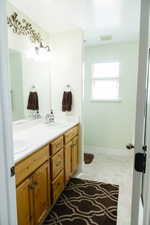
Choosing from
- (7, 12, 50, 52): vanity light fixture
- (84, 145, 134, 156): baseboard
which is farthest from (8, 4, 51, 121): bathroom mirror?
(84, 145, 134, 156): baseboard

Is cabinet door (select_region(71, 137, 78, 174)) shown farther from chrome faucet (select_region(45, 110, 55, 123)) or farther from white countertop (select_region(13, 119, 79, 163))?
chrome faucet (select_region(45, 110, 55, 123))

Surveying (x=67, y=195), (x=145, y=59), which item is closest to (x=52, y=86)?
(x=67, y=195)

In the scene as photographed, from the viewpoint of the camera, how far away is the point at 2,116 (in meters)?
0.84

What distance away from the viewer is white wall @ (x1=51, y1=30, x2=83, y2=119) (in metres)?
2.67

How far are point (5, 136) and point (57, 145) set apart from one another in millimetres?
1160

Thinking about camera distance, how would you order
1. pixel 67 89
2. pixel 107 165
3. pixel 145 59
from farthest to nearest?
pixel 107 165 < pixel 67 89 < pixel 145 59

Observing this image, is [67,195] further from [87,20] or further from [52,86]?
[87,20]

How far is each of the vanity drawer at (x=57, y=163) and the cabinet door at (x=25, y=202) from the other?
19.1 inches

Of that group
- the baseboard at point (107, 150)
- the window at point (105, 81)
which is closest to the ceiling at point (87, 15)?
the window at point (105, 81)

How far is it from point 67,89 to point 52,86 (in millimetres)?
301

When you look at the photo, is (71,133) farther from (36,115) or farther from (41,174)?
(41,174)

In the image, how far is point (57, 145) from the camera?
6.49 feet

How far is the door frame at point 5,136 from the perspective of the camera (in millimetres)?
822

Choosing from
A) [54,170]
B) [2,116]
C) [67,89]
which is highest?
[67,89]
